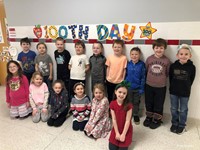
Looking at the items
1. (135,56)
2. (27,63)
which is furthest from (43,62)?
(135,56)

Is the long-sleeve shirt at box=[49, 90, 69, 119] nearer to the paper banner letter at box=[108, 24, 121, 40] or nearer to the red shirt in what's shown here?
the red shirt

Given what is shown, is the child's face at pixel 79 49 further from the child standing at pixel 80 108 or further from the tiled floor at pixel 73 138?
the tiled floor at pixel 73 138

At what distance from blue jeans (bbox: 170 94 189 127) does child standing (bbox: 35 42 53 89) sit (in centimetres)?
197

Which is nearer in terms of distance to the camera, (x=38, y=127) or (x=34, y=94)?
(x=38, y=127)

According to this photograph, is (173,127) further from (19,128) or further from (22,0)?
(22,0)

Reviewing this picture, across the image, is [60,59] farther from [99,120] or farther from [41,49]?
[99,120]

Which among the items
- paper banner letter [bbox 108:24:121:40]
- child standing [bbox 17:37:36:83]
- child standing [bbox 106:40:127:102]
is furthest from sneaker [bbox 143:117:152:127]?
child standing [bbox 17:37:36:83]

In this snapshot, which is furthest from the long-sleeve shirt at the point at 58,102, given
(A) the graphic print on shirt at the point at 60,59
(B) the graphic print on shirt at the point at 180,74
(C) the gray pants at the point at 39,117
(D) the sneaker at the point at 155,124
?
(B) the graphic print on shirt at the point at 180,74

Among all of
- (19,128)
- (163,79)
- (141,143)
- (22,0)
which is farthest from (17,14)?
(141,143)

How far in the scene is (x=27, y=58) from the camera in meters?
3.12

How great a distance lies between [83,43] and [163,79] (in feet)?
4.19

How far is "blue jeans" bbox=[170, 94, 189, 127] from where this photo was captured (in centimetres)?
219

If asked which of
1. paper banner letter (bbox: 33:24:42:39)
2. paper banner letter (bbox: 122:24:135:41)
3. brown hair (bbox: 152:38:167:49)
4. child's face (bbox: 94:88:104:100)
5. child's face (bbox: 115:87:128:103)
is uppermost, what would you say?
paper banner letter (bbox: 33:24:42:39)

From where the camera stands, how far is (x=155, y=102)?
7.80 feet
